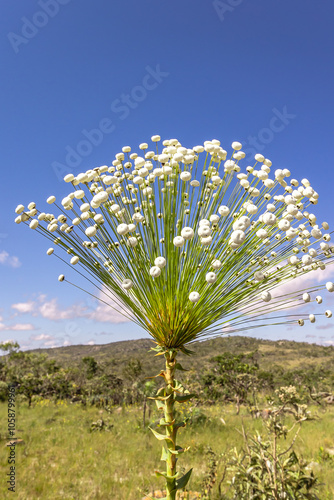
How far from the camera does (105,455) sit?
25.6ft

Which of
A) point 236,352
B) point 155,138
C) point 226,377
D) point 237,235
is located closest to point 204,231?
point 237,235

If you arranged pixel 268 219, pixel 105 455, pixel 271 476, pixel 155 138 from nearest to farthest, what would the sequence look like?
pixel 268 219 < pixel 155 138 < pixel 271 476 < pixel 105 455

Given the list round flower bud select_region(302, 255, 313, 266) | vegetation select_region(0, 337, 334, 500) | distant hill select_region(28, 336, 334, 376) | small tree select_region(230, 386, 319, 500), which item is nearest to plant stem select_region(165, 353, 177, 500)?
vegetation select_region(0, 337, 334, 500)

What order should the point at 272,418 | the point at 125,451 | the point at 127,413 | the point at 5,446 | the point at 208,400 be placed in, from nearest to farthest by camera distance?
1. the point at 272,418
2. the point at 125,451
3. the point at 5,446
4. the point at 127,413
5. the point at 208,400

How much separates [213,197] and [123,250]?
2.70 ft

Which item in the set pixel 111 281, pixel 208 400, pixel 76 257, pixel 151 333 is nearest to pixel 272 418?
pixel 151 333

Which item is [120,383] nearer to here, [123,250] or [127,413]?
[127,413]

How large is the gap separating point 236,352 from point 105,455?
91.0 feet

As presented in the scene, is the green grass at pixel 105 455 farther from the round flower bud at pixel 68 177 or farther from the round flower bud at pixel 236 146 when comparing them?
the round flower bud at pixel 236 146

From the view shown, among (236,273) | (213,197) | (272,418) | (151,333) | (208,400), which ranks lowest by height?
(208,400)

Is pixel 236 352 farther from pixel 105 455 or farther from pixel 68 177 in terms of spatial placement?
pixel 68 177

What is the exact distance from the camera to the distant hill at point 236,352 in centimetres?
3100

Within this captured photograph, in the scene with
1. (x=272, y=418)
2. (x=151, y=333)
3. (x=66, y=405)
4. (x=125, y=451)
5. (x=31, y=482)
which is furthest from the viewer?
(x=66, y=405)

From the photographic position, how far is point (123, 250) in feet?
7.70
